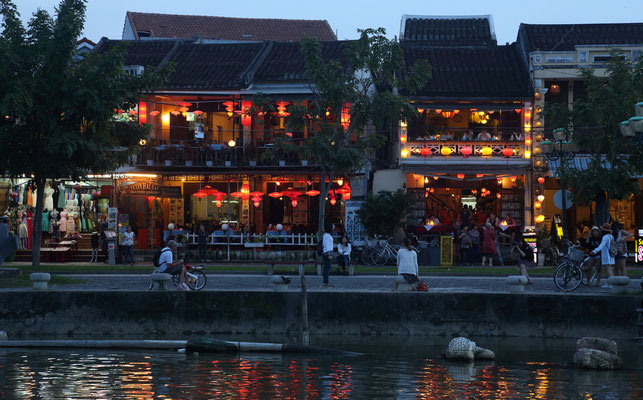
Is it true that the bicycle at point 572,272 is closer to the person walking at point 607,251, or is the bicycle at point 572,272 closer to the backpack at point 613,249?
→ the person walking at point 607,251

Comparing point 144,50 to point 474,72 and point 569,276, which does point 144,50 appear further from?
point 569,276

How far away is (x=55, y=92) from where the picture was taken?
29.1 m

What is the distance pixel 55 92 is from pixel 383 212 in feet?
44.0

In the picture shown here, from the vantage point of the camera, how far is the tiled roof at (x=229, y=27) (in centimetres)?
6425

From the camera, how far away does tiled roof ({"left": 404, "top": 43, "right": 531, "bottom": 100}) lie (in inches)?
1576

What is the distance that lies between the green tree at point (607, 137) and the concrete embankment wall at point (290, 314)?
12272 millimetres

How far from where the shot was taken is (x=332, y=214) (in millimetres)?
43250

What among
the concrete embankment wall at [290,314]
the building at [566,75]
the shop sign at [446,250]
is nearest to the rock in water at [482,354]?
the concrete embankment wall at [290,314]

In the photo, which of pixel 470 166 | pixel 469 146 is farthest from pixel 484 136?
pixel 470 166

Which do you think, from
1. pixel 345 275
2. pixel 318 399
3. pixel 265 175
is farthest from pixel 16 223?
pixel 318 399

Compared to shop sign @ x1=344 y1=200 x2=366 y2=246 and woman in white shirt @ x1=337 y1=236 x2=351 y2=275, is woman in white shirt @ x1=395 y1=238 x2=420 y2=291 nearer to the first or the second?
woman in white shirt @ x1=337 y1=236 x2=351 y2=275

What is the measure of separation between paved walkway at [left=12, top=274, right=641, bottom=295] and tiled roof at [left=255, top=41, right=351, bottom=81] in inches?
516

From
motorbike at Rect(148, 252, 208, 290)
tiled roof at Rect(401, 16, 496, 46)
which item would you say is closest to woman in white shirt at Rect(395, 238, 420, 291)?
motorbike at Rect(148, 252, 208, 290)

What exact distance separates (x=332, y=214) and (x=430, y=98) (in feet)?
21.9
